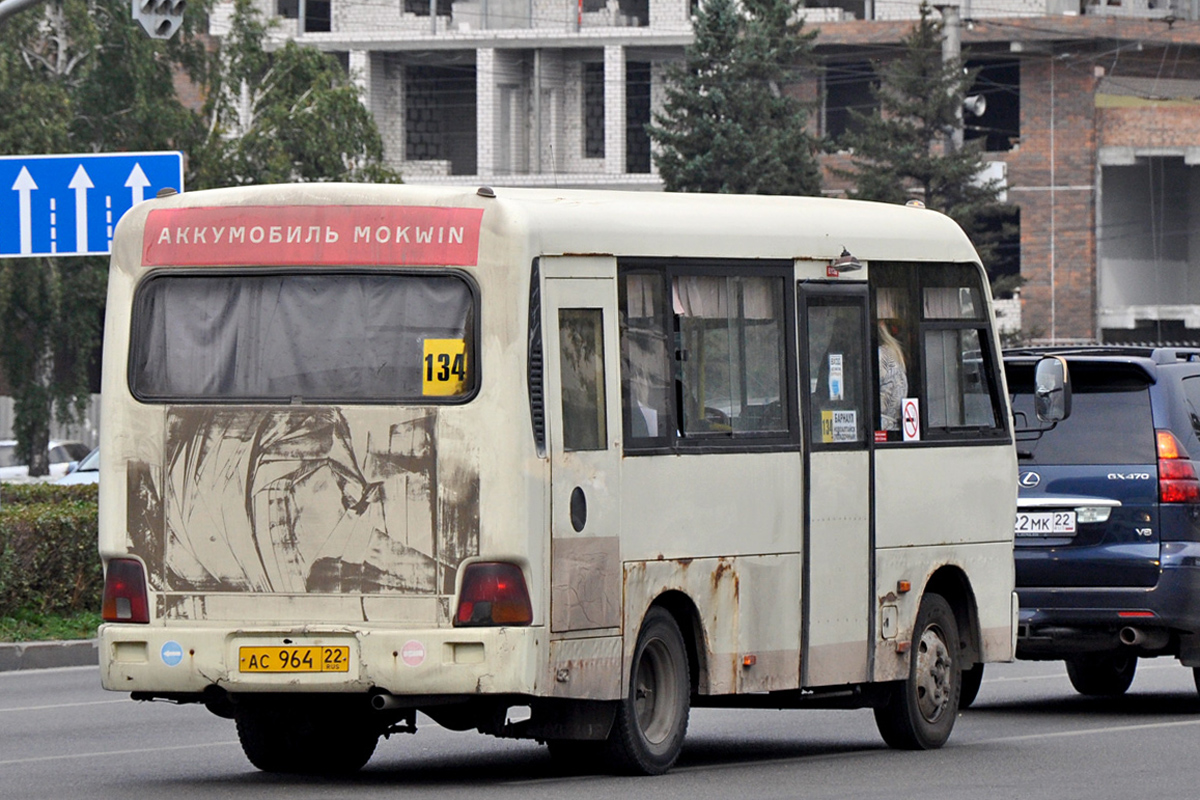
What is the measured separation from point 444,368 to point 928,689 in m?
3.82

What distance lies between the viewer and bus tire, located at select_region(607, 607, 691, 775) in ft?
34.6

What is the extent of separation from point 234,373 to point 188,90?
61.0m

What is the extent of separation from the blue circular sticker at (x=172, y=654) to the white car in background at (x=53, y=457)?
3821 centimetres

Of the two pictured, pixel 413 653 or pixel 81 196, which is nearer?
pixel 413 653

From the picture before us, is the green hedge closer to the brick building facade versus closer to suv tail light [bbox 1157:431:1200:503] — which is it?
suv tail light [bbox 1157:431:1200:503]

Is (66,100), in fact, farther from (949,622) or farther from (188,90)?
(949,622)

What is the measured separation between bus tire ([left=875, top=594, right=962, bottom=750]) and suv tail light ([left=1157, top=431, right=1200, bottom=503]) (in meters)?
1.98

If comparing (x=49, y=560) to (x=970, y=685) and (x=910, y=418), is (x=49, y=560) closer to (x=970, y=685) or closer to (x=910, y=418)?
(x=970, y=685)

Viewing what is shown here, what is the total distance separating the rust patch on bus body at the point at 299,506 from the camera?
9883mm

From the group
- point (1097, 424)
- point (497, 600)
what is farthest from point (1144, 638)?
point (497, 600)

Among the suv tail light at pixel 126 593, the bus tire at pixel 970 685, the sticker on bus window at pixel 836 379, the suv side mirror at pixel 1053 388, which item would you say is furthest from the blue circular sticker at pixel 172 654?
the bus tire at pixel 970 685

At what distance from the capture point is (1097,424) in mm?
14328

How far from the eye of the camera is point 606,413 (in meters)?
10.4

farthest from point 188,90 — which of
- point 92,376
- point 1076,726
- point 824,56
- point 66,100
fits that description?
point 1076,726
